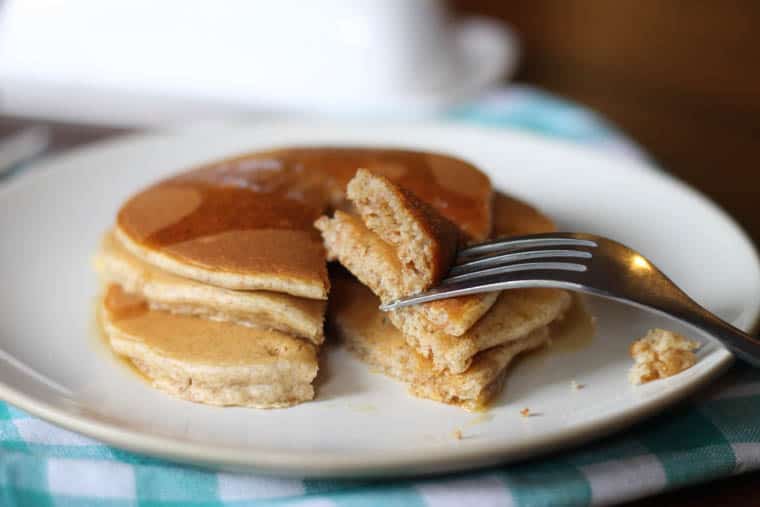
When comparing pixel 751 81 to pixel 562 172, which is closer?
pixel 562 172

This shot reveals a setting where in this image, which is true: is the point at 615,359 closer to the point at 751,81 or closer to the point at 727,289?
the point at 727,289

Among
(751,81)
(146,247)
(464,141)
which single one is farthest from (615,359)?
(751,81)

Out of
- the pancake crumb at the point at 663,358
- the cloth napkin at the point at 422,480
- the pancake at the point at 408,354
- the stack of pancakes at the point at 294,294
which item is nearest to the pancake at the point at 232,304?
the stack of pancakes at the point at 294,294

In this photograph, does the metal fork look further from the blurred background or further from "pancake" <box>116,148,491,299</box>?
the blurred background

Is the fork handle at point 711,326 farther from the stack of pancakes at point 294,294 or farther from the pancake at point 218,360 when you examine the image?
the pancake at point 218,360

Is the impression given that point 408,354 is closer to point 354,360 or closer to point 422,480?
point 354,360

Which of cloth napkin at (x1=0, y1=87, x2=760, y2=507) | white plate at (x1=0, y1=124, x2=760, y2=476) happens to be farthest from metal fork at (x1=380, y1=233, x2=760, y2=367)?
cloth napkin at (x1=0, y1=87, x2=760, y2=507)
